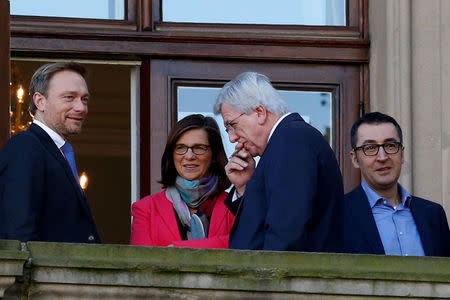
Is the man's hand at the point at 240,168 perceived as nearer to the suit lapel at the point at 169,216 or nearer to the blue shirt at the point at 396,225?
the suit lapel at the point at 169,216

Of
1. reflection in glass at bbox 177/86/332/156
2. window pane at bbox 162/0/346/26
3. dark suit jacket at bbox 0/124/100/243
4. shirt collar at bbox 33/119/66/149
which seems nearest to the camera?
dark suit jacket at bbox 0/124/100/243

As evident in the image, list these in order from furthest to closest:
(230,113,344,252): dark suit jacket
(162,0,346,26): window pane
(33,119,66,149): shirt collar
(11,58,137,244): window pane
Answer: (11,58,137,244): window pane < (162,0,346,26): window pane < (33,119,66,149): shirt collar < (230,113,344,252): dark suit jacket

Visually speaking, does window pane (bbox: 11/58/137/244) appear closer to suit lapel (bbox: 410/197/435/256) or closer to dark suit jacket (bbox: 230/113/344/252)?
suit lapel (bbox: 410/197/435/256)

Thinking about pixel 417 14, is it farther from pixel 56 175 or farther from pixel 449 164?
pixel 56 175

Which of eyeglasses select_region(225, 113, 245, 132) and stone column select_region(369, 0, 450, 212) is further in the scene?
stone column select_region(369, 0, 450, 212)

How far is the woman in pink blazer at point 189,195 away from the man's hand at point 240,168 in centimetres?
20

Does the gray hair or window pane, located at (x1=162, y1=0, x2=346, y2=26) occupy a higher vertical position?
window pane, located at (x1=162, y1=0, x2=346, y2=26)

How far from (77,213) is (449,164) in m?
2.70

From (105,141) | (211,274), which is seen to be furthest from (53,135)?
(105,141)

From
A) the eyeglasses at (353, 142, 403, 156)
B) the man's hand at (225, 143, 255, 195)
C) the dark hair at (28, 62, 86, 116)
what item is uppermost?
the dark hair at (28, 62, 86, 116)

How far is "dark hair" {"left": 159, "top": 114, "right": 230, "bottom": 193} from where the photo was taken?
27.0 feet

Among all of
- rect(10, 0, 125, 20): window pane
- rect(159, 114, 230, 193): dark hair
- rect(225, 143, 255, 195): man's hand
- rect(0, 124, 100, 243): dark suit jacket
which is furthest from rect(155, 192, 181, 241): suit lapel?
rect(10, 0, 125, 20): window pane

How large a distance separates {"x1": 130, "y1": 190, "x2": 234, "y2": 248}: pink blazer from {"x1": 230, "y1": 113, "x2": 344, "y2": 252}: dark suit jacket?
88 cm

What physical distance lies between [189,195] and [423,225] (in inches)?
45.7
